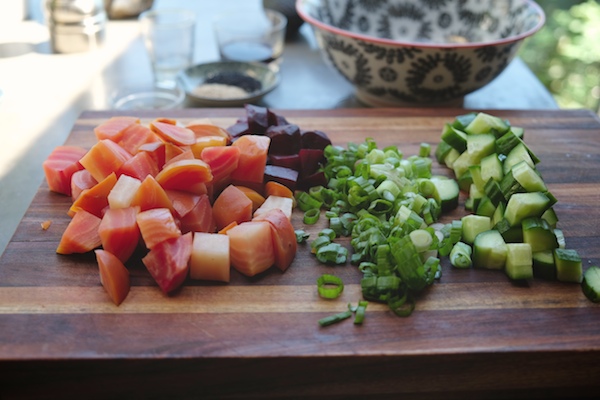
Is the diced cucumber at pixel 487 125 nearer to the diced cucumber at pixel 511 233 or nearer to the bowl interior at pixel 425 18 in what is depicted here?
the diced cucumber at pixel 511 233

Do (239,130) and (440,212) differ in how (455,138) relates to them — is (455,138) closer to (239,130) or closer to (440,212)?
(440,212)

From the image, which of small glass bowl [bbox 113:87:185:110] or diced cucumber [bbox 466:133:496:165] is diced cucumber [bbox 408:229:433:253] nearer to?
diced cucumber [bbox 466:133:496:165]

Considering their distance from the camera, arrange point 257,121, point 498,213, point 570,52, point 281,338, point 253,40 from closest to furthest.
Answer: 1. point 281,338
2. point 498,213
3. point 257,121
4. point 253,40
5. point 570,52

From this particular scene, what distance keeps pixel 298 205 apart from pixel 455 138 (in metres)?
0.57

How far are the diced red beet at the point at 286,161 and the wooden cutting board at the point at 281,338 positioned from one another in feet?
1.29

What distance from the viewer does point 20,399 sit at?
1.31 m

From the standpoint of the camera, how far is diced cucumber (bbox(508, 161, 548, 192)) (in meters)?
1.59

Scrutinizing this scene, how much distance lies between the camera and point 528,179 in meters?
1.60

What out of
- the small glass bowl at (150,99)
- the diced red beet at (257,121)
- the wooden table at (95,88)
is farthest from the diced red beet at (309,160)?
the small glass bowl at (150,99)

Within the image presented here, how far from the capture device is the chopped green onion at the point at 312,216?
1691mm

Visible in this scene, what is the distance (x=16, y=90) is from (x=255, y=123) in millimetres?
1332

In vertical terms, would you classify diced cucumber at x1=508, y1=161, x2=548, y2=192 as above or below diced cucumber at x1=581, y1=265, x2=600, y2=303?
above

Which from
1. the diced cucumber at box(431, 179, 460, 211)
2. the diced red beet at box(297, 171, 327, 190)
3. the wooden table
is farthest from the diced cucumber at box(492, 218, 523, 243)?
the wooden table

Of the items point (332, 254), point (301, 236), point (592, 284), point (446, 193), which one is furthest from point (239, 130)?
point (592, 284)
